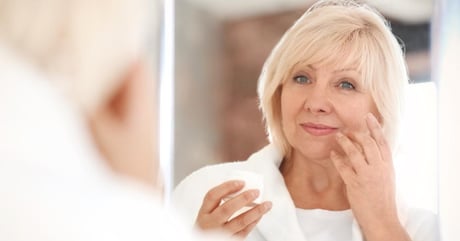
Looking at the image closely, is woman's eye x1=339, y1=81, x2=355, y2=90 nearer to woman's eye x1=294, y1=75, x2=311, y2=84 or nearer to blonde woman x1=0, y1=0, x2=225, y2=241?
woman's eye x1=294, y1=75, x2=311, y2=84

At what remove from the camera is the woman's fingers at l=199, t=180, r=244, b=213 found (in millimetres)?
670

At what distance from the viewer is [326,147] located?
66 cm

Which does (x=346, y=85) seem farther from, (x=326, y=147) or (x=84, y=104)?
(x=84, y=104)

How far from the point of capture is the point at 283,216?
662 mm

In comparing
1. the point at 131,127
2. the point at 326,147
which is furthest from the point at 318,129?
the point at 131,127

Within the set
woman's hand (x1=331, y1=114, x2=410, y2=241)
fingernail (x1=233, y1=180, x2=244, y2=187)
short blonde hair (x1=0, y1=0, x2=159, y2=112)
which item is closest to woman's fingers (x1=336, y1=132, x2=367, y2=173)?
woman's hand (x1=331, y1=114, x2=410, y2=241)

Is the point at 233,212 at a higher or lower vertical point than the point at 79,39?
lower

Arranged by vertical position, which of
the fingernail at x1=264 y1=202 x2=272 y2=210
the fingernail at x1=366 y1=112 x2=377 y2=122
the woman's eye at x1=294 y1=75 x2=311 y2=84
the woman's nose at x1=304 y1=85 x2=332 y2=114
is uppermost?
the woman's eye at x1=294 y1=75 x2=311 y2=84

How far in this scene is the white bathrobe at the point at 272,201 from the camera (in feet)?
2.15

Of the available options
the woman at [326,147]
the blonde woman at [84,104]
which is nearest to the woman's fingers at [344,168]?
the woman at [326,147]

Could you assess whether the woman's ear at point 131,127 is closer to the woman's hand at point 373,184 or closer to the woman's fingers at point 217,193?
the woman's fingers at point 217,193

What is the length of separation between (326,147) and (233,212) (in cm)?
11

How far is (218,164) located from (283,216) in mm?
81

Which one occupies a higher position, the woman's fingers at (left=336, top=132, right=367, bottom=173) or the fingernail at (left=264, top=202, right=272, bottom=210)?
the woman's fingers at (left=336, top=132, right=367, bottom=173)
